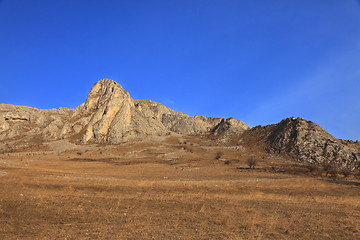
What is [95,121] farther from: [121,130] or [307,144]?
[307,144]

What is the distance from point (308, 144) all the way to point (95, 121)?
8233cm

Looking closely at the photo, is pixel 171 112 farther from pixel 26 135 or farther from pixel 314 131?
pixel 314 131

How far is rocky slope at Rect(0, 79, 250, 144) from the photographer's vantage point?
92.6 meters

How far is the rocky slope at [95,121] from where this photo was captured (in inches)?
3647

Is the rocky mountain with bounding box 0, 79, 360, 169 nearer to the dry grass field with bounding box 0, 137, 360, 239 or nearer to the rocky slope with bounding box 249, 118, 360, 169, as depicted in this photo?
the rocky slope with bounding box 249, 118, 360, 169

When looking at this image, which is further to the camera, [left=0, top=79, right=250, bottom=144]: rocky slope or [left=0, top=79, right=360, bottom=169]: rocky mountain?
[left=0, top=79, right=250, bottom=144]: rocky slope

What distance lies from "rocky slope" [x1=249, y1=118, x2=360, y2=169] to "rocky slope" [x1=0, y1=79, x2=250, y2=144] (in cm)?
2412

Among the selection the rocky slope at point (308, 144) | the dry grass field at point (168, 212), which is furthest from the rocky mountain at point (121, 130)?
the dry grass field at point (168, 212)

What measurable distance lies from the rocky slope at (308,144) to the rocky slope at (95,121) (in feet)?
79.1

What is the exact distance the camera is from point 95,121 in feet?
316

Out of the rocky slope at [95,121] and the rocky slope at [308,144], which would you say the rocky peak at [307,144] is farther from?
→ the rocky slope at [95,121]

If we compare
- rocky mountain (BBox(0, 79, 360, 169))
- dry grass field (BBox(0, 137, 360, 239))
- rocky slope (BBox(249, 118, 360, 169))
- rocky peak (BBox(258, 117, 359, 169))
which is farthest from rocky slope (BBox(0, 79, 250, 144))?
dry grass field (BBox(0, 137, 360, 239))

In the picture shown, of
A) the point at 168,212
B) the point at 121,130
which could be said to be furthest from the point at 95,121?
the point at 168,212

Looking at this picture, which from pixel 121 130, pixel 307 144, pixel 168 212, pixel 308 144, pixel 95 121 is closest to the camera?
pixel 168 212
